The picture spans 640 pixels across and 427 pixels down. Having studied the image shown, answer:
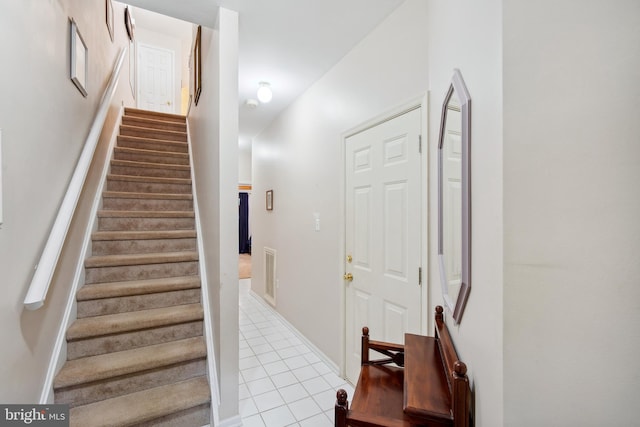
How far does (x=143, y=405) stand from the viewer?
5.09 ft

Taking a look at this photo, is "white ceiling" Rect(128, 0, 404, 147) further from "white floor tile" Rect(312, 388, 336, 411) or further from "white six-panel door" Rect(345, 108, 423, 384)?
"white floor tile" Rect(312, 388, 336, 411)

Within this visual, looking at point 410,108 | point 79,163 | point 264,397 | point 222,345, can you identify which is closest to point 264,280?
point 264,397

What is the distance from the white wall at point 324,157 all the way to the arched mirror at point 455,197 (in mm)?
602

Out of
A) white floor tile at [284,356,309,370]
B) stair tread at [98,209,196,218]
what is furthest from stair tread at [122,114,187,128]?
white floor tile at [284,356,309,370]

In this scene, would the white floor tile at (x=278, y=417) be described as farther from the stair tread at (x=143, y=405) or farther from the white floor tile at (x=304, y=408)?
the stair tread at (x=143, y=405)

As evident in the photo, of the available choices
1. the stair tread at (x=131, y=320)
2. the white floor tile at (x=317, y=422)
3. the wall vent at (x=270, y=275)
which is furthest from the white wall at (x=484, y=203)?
the wall vent at (x=270, y=275)

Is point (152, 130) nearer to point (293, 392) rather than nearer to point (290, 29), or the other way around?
point (290, 29)

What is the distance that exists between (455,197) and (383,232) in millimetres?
943

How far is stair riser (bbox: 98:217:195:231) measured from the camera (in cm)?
239

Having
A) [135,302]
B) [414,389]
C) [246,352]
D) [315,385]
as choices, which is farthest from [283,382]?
[414,389]

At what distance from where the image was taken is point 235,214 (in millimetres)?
1714

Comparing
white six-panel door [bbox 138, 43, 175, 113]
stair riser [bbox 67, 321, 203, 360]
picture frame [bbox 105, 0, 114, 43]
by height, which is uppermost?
white six-panel door [bbox 138, 43, 175, 113]

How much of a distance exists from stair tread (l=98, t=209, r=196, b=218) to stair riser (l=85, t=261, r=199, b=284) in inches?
21.4

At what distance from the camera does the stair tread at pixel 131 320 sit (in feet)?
5.55
